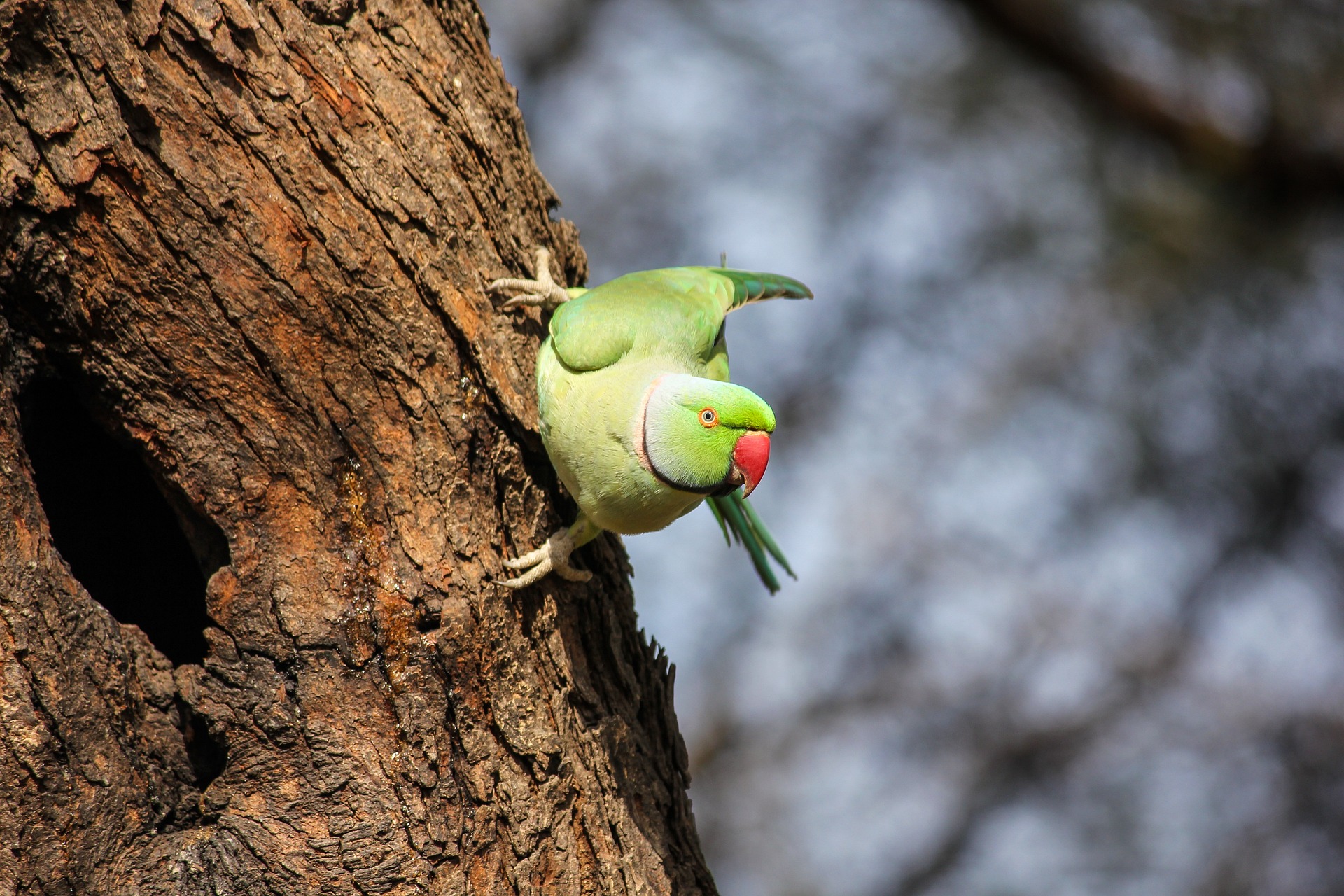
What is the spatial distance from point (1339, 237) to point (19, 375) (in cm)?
593

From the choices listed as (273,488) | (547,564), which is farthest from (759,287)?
(273,488)

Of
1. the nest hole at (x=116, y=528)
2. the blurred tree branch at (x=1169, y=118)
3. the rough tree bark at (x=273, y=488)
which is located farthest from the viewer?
the blurred tree branch at (x=1169, y=118)

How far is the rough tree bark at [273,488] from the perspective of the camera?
206 cm

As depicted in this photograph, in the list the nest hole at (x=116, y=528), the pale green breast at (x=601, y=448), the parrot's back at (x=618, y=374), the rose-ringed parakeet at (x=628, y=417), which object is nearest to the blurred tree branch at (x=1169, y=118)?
the parrot's back at (x=618, y=374)

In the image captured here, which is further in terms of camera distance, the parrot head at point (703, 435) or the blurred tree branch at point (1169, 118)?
the blurred tree branch at point (1169, 118)

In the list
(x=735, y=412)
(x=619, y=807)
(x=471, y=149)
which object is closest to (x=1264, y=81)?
(x=735, y=412)

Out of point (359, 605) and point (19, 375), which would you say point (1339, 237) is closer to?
point (359, 605)

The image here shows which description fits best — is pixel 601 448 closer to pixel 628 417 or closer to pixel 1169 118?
pixel 628 417

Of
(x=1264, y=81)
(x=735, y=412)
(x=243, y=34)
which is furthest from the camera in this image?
(x=1264, y=81)

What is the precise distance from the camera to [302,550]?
221 centimetres

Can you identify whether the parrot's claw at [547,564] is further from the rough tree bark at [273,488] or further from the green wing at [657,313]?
the green wing at [657,313]

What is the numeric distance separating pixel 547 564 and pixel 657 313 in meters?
0.86

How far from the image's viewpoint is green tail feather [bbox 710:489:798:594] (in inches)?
133

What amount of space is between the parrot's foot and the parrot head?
1.19 ft
